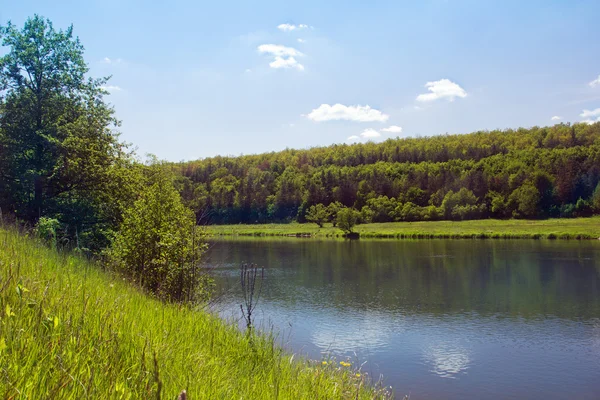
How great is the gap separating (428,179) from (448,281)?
354 ft

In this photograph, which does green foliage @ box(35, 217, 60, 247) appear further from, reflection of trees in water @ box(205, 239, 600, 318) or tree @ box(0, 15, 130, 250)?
reflection of trees in water @ box(205, 239, 600, 318)

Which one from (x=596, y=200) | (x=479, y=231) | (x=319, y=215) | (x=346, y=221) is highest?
(x=596, y=200)

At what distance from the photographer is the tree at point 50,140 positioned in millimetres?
19953

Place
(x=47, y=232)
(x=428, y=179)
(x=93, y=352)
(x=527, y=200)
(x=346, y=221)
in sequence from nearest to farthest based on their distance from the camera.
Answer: (x=93, y=352) < (x=47, y=232) < (x=346, y=221) < (x=527, y=200) < (x=428, y=179)

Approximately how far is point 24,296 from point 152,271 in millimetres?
10569

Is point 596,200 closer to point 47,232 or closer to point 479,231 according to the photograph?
point 479,231

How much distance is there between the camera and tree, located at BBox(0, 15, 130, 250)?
20.0m

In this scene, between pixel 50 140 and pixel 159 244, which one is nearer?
pixel 159 244

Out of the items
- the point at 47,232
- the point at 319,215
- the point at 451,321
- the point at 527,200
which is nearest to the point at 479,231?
the point at 527,200

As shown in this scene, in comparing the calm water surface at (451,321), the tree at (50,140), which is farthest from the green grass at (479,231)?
the tree at (50,140)

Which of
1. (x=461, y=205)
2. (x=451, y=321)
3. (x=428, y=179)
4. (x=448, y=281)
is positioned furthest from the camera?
(x=428, y=179)

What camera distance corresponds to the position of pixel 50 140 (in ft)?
64.3

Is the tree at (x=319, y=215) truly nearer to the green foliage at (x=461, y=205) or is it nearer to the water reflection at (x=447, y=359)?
the green foliage at (x=461, y=205)

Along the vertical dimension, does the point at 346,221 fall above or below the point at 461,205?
below
